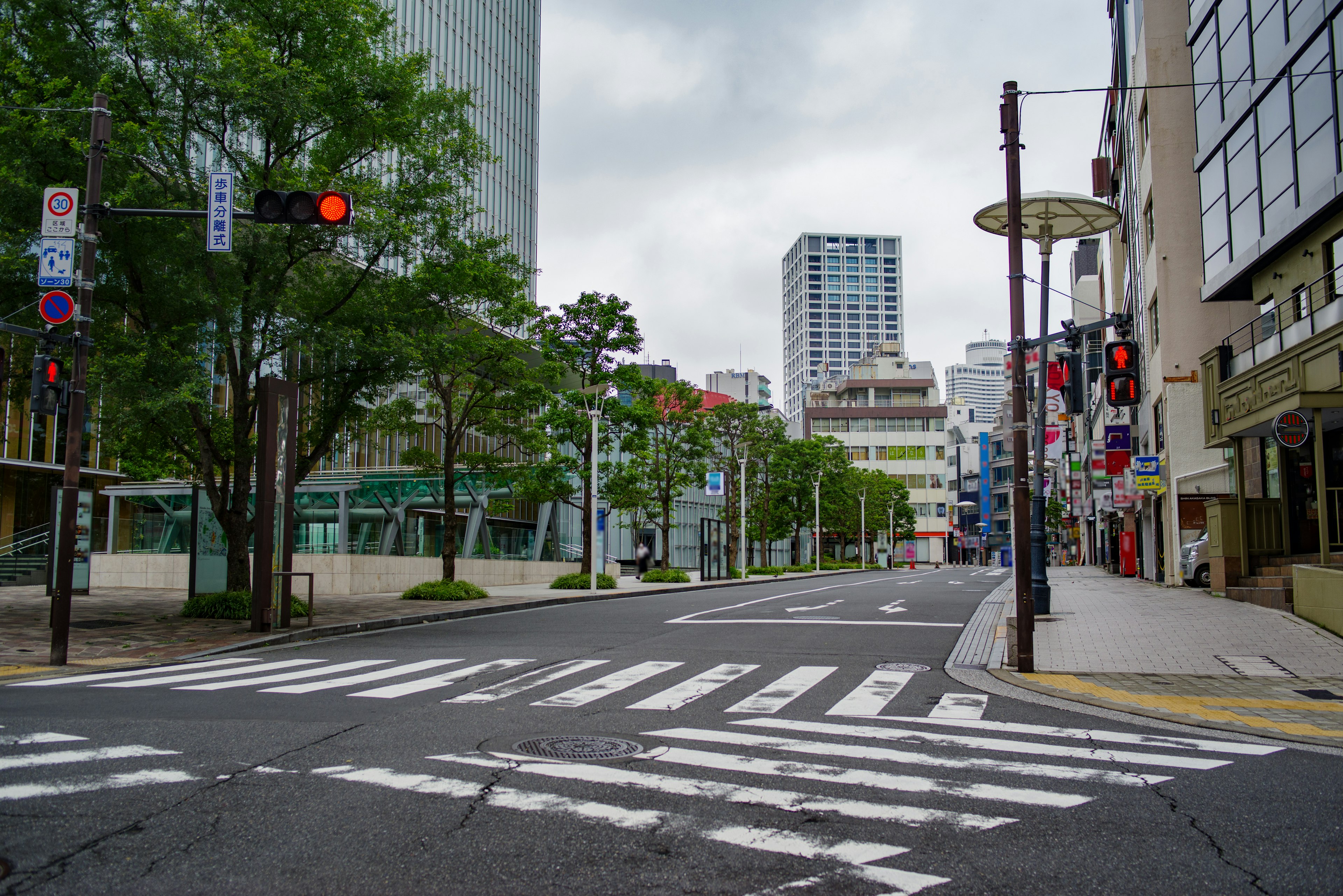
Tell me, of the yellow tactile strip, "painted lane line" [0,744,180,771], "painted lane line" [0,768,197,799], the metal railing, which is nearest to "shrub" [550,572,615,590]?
the metal railing

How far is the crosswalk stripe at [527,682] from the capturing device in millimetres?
9453

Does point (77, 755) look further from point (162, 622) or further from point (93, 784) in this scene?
point (162, 622)

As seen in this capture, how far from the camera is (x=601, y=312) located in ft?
109

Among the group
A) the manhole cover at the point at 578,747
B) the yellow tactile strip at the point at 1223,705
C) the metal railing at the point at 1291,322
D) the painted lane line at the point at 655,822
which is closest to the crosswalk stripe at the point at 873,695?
the yellow tactile strip at the point at 1223,705

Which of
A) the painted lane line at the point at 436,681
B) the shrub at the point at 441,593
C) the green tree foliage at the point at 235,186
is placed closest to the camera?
the painted lane line at the point at 436,681

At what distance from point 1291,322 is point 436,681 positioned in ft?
67.2

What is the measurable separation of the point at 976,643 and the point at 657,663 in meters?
5.50

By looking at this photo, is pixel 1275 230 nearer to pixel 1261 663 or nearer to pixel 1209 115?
pixel 1209 115

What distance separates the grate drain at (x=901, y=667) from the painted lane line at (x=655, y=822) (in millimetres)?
7010

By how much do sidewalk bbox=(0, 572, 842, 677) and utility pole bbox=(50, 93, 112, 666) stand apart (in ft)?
2.43

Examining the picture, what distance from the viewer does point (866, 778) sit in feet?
20.4

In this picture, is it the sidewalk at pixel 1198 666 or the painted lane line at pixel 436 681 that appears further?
the painted lane line at pixel 436 681

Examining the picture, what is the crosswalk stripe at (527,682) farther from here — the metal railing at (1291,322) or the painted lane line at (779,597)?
the metal railing at (1291,322)

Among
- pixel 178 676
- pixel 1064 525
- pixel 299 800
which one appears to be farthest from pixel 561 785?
pixel 1064 525
